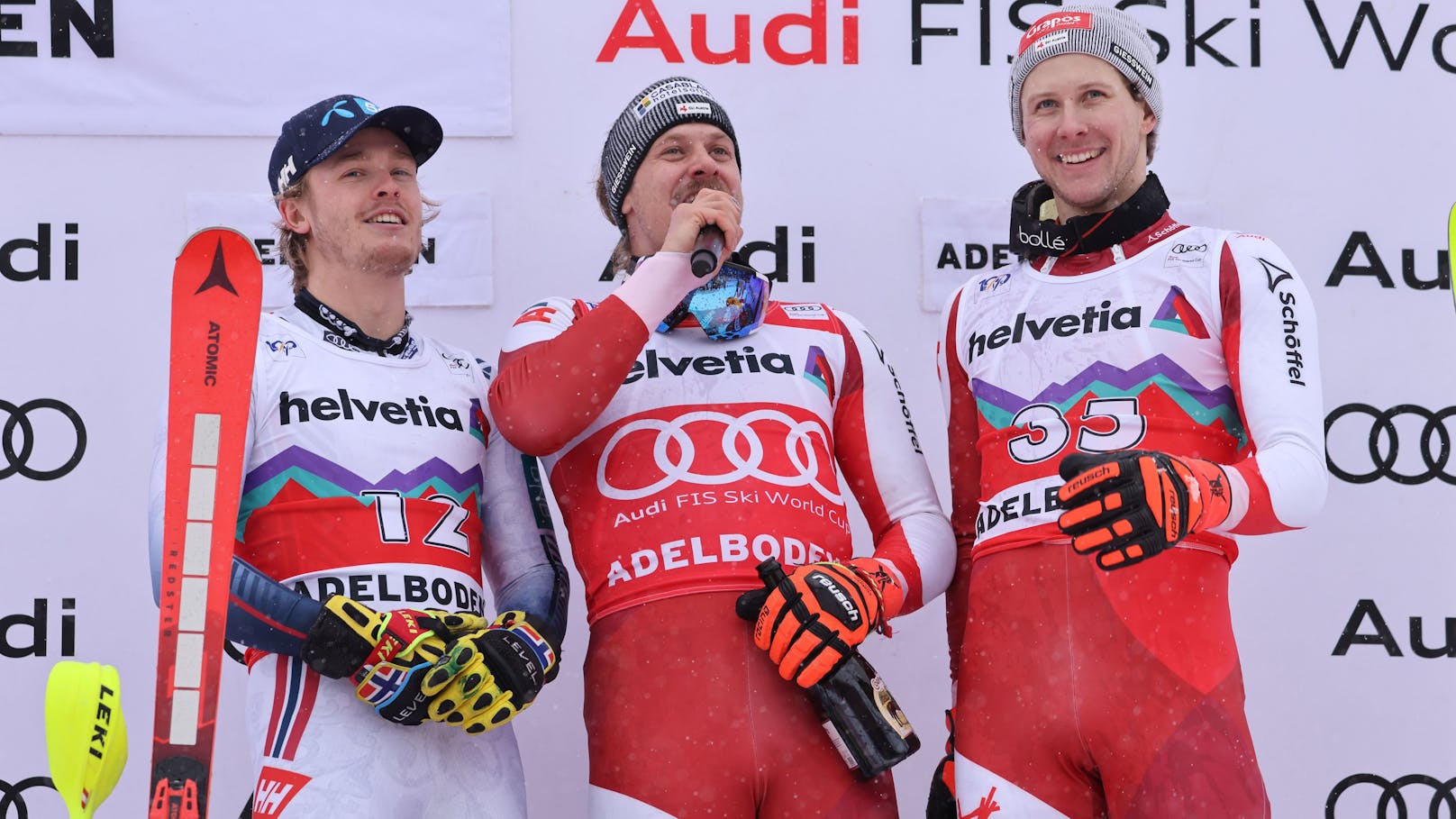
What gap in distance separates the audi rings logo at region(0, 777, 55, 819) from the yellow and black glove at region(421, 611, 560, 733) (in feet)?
5.16

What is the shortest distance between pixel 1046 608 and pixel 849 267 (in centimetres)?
147

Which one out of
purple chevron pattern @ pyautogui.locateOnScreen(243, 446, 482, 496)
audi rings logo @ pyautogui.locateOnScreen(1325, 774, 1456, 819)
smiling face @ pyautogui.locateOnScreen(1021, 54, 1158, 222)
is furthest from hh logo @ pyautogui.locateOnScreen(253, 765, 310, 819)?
audi rings logo @ pyautogui.locateOnScreen(1325, 774, 1456, 819)

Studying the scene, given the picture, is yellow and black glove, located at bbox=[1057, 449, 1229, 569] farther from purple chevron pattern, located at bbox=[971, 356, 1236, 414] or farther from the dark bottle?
the dark bottle

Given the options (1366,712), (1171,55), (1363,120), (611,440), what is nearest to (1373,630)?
(1366,712)

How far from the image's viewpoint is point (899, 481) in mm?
2875

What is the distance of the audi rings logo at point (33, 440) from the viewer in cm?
367

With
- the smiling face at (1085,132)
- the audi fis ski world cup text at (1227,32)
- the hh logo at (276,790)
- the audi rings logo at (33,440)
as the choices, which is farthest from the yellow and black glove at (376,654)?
the audi fis ski world cup text at (1227,32)

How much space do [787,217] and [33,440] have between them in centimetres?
193

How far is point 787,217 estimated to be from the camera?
3.83 m

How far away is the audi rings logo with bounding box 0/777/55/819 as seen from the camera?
3.60 m


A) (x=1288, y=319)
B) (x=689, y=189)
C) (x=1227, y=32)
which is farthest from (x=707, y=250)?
(x=1227, y=32)

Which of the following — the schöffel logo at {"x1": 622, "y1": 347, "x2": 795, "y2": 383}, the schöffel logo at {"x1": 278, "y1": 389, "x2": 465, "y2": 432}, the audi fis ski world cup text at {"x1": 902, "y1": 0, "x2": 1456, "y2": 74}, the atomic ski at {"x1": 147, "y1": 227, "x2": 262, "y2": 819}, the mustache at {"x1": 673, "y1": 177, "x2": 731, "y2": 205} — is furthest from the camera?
the audi fis ski world cup text at {"x1": 902, "y1": 0, "x2": 1456, "y2": 74}

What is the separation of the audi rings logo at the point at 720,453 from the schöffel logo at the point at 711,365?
9 centimetres

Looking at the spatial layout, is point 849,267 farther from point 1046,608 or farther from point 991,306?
point 1046,608
